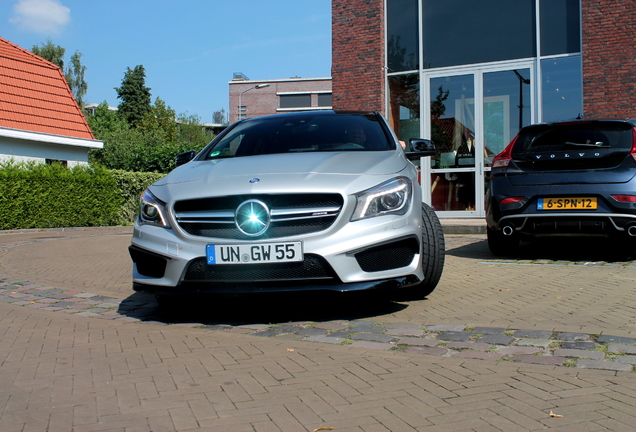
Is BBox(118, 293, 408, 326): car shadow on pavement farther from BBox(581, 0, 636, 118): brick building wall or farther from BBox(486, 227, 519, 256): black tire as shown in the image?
BBox(581, 0, 636, 118): brick building wall

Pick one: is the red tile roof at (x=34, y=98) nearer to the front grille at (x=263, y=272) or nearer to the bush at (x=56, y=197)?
the bush at (x=56, y=197)

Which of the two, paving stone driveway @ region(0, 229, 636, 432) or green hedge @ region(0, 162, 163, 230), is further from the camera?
green hedge @ region(0, 162, 163, 230)

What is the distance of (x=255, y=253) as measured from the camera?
4.43 metres

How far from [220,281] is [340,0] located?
1307 cm

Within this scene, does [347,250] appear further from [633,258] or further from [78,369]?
[633,258]

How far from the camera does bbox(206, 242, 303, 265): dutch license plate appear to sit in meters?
4.40

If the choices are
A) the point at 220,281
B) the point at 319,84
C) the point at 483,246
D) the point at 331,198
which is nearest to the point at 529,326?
the point at 331,198

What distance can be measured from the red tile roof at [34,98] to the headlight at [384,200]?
1998 cm

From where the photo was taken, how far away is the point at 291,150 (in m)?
5.74

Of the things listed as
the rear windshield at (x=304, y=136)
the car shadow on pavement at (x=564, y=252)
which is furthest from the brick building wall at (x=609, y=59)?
the rear windshield at (x=304, y=136)

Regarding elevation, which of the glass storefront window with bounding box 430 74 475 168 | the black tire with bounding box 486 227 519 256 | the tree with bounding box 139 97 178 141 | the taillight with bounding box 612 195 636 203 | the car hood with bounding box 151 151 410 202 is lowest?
the black tire with bounding box 486 227 519 256

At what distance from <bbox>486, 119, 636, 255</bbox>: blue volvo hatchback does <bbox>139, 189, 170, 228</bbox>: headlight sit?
4268 mm

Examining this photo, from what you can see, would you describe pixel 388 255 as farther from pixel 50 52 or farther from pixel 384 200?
pixel 50 52

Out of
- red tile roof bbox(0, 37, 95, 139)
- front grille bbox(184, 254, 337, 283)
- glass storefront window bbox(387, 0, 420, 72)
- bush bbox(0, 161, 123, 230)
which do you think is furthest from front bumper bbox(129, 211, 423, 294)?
red tile roof bbox(0, 37, 95, 139)
